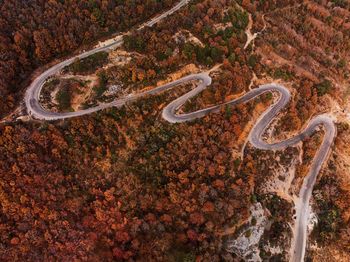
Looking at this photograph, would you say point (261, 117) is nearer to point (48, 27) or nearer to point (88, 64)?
point (88, 64)

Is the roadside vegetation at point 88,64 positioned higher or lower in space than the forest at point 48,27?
lower

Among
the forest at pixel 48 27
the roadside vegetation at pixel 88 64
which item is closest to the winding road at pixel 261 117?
the roadside vegetation at pixel 88 64

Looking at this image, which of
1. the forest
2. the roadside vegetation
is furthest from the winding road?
the forest

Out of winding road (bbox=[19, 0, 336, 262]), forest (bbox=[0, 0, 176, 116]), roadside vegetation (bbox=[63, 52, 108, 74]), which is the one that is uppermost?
forest (bbox=[0, 0, 176, 116])

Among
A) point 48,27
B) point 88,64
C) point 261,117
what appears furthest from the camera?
point 48,27

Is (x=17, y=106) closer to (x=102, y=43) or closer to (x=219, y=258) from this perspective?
(x=102, y=43)

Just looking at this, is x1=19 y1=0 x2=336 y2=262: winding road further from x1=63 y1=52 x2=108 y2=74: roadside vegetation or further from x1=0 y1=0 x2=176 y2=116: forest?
x1=0 y1=0 x2=176 y2=116: forest

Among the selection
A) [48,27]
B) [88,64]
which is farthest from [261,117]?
[48,27]

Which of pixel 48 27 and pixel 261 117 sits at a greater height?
pixel 48 27

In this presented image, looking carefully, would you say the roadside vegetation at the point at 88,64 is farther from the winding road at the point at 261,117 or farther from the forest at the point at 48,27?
the forest at the point at 48,27
